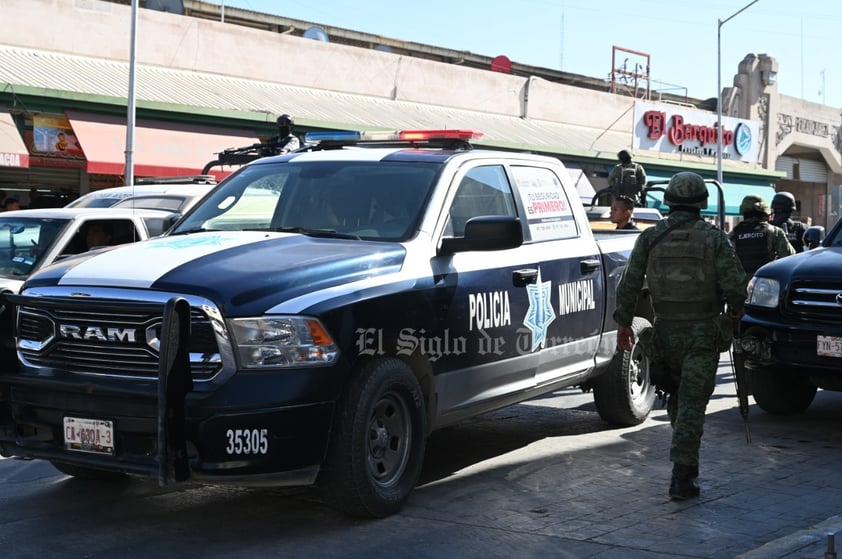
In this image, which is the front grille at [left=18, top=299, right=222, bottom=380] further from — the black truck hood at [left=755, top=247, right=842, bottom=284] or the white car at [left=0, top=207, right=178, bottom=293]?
the black truck hood at [left=755, top=247, right=842, bottom=284]

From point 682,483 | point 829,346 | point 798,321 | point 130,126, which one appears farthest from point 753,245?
point 130,126

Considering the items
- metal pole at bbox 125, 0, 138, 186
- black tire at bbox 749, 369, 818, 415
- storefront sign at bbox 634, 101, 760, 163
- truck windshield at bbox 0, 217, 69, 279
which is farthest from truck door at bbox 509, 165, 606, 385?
storefront sign at bbox 634, 101, 760, 163

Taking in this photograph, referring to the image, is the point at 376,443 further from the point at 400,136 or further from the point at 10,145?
the point at 10,145

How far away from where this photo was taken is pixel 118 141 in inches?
913

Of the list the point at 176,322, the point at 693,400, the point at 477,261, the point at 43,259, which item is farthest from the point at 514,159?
the point at 43,259

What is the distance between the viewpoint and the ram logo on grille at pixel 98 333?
522cm

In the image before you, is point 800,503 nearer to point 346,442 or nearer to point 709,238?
point 709,238

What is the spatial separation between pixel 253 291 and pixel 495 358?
1.92m

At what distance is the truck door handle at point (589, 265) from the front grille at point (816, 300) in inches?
63.8

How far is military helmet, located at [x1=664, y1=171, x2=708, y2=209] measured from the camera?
21.4 feet

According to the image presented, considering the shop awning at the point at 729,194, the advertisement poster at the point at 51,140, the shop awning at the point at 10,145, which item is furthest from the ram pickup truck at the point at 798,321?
the shop awning at the point at 729,194

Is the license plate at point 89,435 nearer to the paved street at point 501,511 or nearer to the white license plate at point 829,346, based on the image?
the paved street at point 501,511

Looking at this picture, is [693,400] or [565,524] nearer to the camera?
[565,524]

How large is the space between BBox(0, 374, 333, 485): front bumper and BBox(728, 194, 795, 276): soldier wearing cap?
6.48 meters
